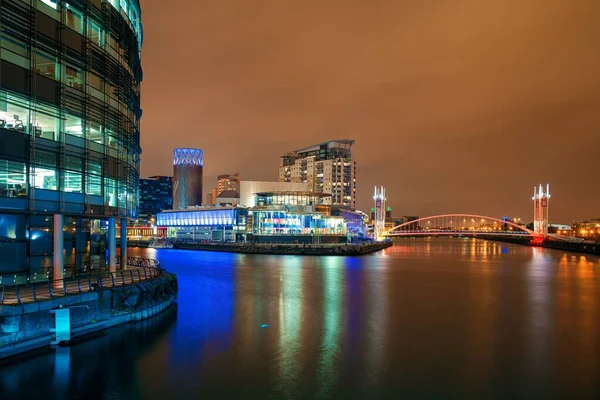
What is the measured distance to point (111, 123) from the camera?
29703mm

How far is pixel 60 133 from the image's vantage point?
80.4ft

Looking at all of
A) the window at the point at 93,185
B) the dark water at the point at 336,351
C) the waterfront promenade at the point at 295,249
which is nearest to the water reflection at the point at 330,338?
the dark water at the point at 336,351

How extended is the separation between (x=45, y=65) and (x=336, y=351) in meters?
20.6

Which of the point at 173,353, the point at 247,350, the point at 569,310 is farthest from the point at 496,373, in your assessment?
the point at 569,310

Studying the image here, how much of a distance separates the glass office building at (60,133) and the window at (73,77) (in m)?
0.05

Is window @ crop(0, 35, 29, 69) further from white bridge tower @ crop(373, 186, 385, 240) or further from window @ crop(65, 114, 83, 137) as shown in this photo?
white bridge tower @ crop(373, 186, 385, 240)

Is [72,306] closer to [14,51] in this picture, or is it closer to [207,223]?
[14,51]

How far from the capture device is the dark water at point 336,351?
18438 mm

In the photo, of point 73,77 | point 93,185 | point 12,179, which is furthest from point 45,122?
point 93,185

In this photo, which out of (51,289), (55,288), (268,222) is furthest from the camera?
(268,222)

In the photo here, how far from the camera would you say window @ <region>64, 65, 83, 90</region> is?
82.5 feet

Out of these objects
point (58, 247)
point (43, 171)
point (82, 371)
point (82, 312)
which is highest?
point (43, 171)

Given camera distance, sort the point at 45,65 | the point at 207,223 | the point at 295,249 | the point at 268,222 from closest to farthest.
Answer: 1. the point at 45,65
2. the point at 295,249
3. the point at 268,222
4. the point at 207,223

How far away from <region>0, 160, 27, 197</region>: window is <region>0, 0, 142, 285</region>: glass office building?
43mm
